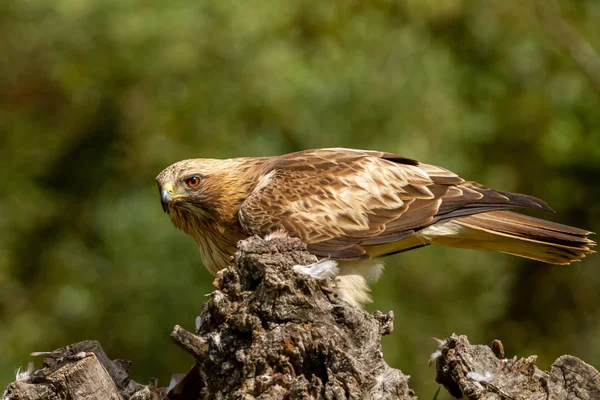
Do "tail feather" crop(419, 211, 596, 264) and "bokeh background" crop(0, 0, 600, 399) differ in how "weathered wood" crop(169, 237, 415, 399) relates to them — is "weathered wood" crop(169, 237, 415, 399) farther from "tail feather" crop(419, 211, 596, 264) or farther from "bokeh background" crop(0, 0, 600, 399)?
"bokeh background" crop(0, 0, 600, 399)

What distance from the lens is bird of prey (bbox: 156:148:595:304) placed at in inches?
238

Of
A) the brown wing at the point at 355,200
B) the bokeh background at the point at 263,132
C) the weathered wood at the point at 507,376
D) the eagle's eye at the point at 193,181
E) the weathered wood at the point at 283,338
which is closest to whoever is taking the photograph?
the weathered wood at the point at 283,338

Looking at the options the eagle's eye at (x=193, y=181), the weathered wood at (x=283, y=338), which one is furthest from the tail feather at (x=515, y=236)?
the weathered wood at (x=283, y=338)

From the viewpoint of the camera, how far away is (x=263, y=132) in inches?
456

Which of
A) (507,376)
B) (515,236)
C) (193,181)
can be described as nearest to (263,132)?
(193,181)

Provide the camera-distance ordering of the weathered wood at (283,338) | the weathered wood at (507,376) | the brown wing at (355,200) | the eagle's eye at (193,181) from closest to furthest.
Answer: the weathered wood at (283,338)
the weathered wood at (507,376)
the brown wing at (355,200)
the eagle's eye at (193,181)

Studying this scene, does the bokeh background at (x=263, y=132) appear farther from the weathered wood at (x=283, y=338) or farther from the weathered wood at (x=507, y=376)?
the weathered wood at (x=507, y=376)

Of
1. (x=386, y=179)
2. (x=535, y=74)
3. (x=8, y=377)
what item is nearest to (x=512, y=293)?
(x=535, y=74)

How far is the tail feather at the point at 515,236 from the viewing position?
20.2ft

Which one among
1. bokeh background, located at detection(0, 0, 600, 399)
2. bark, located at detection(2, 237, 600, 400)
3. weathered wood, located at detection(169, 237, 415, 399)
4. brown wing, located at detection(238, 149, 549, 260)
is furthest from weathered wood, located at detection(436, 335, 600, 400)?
bokeh background, located at detection(0, 0, 600, 399)

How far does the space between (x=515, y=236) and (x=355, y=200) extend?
41.2 inches

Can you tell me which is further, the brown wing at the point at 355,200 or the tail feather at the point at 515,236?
the tail feather at the point at 515,236

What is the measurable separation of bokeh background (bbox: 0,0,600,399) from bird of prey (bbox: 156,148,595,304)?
4.25m

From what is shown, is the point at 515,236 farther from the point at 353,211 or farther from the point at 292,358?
the point at 292,358
